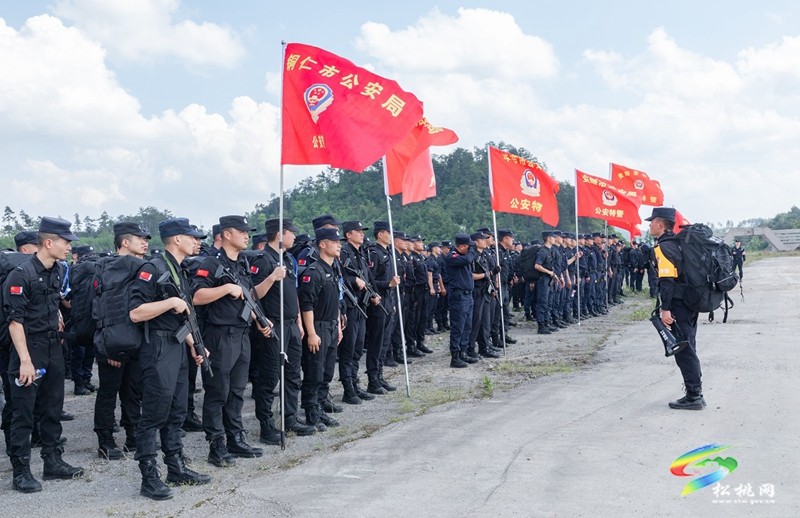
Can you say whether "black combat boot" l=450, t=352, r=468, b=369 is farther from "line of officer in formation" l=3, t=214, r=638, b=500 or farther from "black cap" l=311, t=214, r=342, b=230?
"black cap" l=311, t=214, r=342, b=230

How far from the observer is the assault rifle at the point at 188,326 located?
514 cm

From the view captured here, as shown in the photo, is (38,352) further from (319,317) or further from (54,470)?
(319,317)

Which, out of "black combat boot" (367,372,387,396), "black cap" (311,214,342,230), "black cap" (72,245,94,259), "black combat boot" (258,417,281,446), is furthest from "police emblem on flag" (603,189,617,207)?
"black combat boot" (258,417,281,446)

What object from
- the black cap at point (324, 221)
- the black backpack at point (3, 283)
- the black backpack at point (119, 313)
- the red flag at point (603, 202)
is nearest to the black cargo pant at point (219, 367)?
the black backpack at point (119, 313)

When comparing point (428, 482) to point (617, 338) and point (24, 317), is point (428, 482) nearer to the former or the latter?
point (24, 317)

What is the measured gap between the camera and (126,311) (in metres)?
5.23

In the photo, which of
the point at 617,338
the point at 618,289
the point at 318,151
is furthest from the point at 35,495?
the point at 618,289

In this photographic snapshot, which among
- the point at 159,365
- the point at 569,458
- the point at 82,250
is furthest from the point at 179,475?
the point at 82,250

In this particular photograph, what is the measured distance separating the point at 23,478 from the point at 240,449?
5.44 ft

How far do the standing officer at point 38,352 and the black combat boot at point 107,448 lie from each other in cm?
48

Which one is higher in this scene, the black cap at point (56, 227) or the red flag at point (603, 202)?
the red flag at point (603, 202)

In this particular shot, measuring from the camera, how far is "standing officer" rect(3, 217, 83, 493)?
5328mm

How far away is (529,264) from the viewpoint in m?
15.9

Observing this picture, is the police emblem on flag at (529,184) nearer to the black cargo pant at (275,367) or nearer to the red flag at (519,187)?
the red flag at (519,187)
